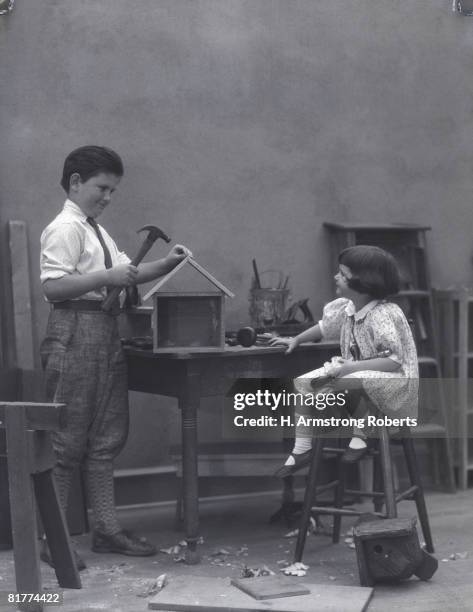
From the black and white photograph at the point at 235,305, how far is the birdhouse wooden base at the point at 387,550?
1cm

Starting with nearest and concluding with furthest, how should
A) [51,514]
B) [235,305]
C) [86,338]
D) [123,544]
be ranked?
[51,514] → [86,338] → [123,544] → [235,305]

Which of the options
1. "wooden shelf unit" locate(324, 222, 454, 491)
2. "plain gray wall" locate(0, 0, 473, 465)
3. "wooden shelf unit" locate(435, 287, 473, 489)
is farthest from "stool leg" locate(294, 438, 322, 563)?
"wooden shelf unit" locate(435, 287, 473, 489)

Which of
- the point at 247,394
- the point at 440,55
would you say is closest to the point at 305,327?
the point at 247,394

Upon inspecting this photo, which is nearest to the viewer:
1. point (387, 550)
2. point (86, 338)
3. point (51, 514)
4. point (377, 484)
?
point (51, 514)

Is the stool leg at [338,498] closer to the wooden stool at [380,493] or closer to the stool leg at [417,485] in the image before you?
the wooden stool at [380,493]

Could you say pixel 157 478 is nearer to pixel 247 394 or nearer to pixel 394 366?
pixel 247 394

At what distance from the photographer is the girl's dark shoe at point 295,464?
532 centimetres

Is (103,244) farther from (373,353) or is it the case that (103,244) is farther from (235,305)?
(373,353)

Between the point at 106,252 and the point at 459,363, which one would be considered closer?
the point at 106,252

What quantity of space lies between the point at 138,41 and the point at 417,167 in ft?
7.28

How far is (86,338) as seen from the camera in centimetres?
544

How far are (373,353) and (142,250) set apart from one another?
1.32 m

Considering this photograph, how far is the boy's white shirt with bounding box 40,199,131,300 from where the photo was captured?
17.4ft

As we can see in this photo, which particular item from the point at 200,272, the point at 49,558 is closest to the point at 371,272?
the point at 200,272
